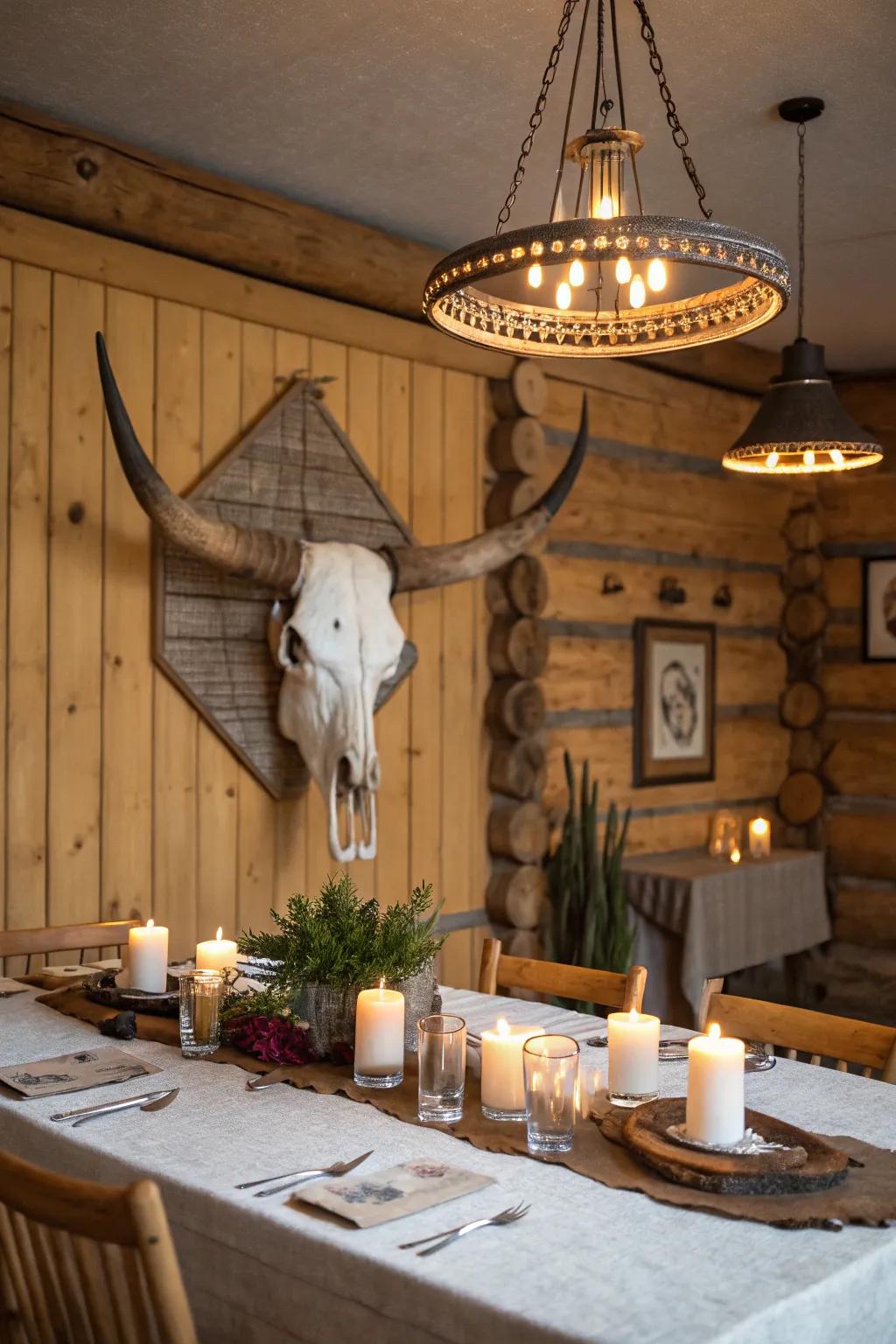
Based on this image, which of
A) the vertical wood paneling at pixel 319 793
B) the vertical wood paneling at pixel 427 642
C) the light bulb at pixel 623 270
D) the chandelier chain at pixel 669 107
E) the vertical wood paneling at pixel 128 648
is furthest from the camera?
the vertical wood paneling at pixel 427 642

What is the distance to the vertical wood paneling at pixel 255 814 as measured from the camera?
11.6 ft

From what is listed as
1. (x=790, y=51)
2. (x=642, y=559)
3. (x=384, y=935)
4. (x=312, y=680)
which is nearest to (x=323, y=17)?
(x=790, y=51)

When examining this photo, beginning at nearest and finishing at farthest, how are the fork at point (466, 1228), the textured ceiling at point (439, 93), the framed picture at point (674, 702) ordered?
the fork at point (466, 1228) < the textured ceiling at point (439, 93) < the framed picture at point (674, 702)

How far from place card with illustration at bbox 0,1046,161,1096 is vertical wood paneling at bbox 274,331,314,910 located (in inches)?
66.1

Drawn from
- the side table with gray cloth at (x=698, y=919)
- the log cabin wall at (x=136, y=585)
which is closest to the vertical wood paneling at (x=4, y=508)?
the log cabin wall at (x=136, y=585)

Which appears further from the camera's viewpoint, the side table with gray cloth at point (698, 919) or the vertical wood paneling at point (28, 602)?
the side table with gray cloth at point (698, 919)

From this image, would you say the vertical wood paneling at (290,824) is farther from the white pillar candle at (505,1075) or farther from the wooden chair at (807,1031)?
the white pillar candle at (505,1075)

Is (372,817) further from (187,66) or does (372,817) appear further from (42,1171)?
(42,1171)

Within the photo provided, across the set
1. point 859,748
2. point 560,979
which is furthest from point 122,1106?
point 859,748

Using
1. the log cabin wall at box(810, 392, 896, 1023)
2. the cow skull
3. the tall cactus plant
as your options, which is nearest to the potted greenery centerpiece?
the cow skull

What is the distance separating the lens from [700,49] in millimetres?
2699

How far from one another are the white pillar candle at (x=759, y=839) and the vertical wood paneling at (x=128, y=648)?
8.39 ft

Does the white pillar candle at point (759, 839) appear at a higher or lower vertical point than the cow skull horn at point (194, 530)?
lower

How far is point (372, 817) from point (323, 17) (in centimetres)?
190
